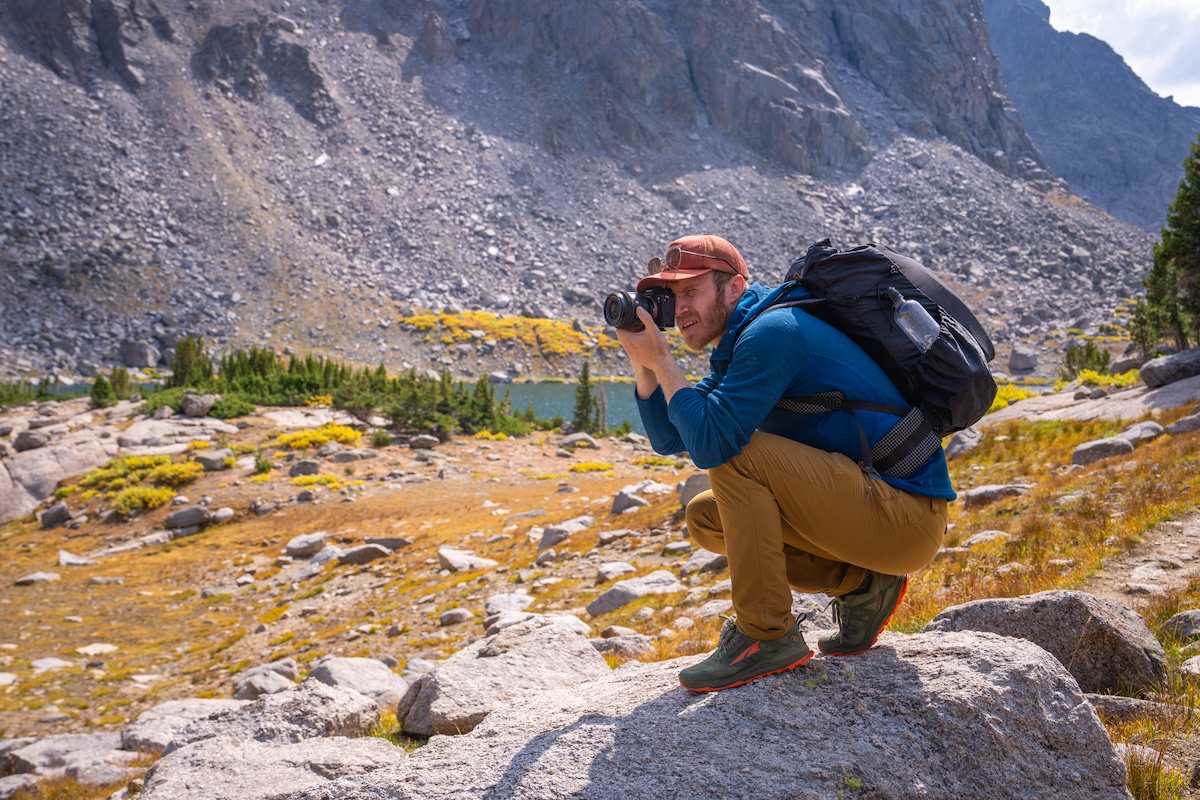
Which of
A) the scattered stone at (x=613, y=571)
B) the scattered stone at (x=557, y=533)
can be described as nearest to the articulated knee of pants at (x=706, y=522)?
the scattered stone at (x=613, y=571)

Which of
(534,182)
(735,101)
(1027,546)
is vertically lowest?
(1027,546)

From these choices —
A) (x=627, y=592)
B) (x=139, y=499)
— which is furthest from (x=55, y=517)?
(x=627, y=592)

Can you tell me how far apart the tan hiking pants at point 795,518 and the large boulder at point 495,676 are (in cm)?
226

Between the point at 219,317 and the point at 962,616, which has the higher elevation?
the point at 962,616

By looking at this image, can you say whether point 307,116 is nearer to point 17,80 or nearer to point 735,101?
point 17,80

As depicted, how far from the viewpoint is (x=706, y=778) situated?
2.44 m

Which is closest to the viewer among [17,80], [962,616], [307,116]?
[962,616]

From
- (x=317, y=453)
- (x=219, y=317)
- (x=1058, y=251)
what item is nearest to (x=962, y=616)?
(x=317, y=453)

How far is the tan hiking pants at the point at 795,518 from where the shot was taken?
286cm

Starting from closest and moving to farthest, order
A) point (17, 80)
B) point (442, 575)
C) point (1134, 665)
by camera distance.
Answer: point (1134, 665) < point (442, 575) < point (17, 80)

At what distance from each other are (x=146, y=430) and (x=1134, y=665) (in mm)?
30419

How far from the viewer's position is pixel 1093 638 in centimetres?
378

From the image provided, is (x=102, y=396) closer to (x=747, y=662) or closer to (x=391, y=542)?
(x=391, y=542)

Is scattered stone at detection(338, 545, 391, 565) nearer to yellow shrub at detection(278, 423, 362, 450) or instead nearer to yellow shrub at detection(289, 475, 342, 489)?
yellow shrub at detection(289, 475, 342, 489)
